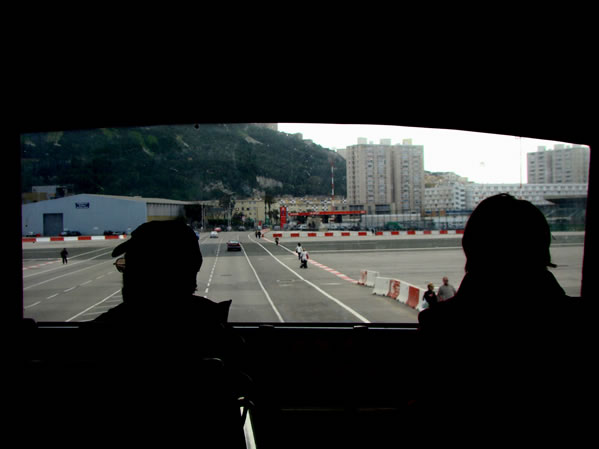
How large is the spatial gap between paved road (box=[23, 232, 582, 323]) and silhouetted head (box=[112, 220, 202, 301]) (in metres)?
4.22

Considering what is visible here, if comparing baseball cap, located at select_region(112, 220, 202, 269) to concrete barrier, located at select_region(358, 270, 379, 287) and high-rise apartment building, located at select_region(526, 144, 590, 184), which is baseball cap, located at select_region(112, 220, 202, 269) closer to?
high-rise apartment building, located at select_region(526, 144, 590, 184)

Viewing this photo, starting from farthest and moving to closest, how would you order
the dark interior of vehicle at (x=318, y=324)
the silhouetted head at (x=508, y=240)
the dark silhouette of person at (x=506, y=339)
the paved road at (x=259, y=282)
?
the paved road at (x=259, y=282) → the dark interior of vehicle at (x=318, y=324) → the silhouetted head at (x=508, y=240) → the dark silhouette of person at (x=506, y=339)

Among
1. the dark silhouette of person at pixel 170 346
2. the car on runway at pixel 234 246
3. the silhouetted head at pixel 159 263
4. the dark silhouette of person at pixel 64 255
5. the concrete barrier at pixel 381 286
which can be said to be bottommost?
the concrete barrier at pixel 381 286

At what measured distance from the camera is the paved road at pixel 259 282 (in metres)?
7.57

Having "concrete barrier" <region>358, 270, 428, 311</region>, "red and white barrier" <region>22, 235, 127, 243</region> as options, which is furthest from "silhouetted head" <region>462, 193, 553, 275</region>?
"concrete barrier" <region>358, 270, 428, 311</region>

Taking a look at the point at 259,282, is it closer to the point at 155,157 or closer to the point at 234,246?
the point at 234,246

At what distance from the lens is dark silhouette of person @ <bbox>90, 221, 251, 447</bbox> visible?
109cm

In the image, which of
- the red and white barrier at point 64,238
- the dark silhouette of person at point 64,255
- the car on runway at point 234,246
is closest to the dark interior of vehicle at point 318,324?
the red and white barrier at point 64,238

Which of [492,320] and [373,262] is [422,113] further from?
[373,262]

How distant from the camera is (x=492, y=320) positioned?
41.1 inches

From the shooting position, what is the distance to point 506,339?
3.39ft

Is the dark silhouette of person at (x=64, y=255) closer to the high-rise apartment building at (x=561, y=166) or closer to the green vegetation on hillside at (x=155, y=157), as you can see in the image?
the green vegetation on hillside at (x=155, y=157)

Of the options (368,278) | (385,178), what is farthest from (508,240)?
(368,278)

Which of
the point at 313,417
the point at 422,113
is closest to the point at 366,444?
the point at 313,417
